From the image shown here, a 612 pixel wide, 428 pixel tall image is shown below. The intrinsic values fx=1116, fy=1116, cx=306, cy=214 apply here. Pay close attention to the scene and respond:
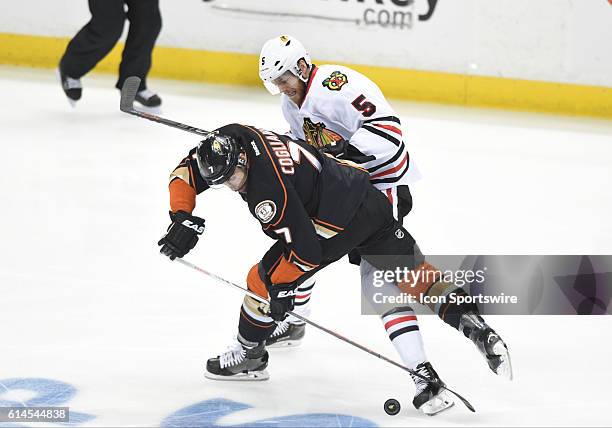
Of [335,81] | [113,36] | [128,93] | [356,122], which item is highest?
[113,36]

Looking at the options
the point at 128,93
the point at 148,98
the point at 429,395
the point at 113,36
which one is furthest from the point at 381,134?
the point at 113,36

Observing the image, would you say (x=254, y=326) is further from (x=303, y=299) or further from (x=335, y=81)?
(x=335, y=81)

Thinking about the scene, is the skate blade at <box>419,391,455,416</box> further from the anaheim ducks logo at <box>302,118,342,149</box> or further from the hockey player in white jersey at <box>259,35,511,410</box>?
the anaheim ducks logo at <box>302,118,342,149</box>

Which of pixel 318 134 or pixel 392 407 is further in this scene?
pixel 318 134

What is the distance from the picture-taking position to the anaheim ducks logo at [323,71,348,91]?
3.52 m

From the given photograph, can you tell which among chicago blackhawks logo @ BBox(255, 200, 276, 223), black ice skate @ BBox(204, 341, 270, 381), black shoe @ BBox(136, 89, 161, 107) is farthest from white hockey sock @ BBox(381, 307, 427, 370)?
black shoe @ BBox(136, 89, 161, 107)

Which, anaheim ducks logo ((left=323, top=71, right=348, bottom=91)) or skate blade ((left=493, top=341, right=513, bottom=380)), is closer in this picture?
skate blade ((left=493, top=341, right=513, bottom=380))

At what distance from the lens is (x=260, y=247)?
4730 mm

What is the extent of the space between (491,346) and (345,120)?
0.86 metres

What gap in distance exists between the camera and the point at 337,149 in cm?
342

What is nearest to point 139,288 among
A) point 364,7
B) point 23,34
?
point 364,7

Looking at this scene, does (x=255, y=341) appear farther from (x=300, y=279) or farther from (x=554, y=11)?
(x=554, y=11)

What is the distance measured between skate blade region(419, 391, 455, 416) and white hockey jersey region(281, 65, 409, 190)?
70 centimetres

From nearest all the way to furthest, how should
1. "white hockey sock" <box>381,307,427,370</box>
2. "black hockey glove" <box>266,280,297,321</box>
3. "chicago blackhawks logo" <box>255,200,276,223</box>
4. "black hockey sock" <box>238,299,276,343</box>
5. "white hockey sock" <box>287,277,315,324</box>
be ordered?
"chicago blackhawks logo" <box>255,200,276,223</box>
"black hockey glove" <box>266,280,297,321</box>
"white hockey sock" <box>381,307,427,370</box>
"black hockey sock" <box>238,299,276,343</box>
"white hockey sock" <box>287,277,315,324</box>
